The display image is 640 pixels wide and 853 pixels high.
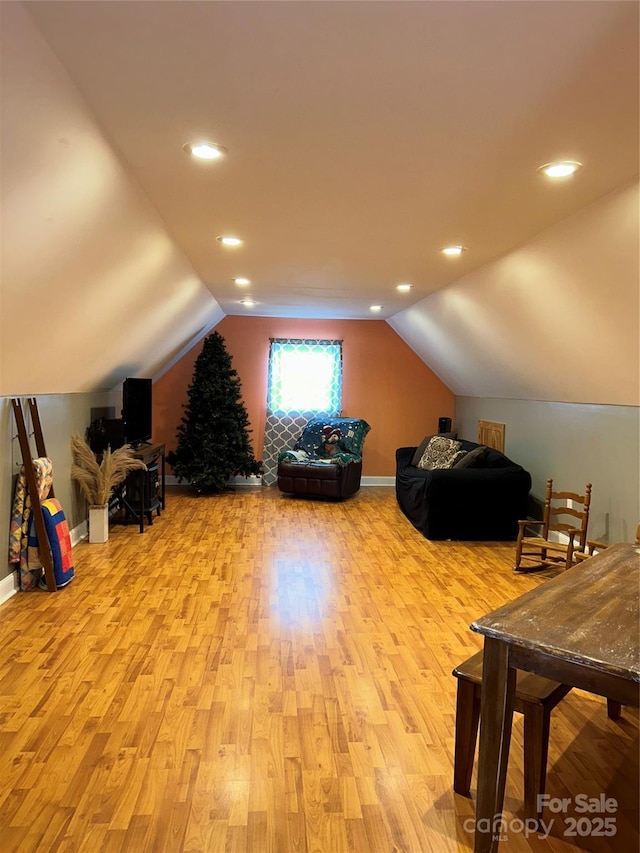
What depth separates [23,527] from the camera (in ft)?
12.6

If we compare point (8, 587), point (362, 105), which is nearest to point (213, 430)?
point (8, 587)

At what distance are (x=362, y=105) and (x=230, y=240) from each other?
2028 millimetres

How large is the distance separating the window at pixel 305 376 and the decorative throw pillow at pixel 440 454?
5.88 feet

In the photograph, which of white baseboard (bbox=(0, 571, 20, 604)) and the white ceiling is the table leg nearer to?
the white ceiling

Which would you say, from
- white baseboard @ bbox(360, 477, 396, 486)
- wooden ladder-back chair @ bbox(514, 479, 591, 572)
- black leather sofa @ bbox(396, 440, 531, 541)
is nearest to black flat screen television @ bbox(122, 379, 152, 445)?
black leather sofa @ bbox(396, 440, 531, 541)

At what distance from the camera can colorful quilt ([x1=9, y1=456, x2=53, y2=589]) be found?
150 inches

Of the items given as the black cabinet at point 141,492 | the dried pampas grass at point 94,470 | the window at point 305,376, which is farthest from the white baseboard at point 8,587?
the window at point 305,376

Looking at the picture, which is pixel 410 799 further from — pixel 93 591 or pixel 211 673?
pixel 93 591

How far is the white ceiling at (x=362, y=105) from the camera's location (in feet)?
5.00

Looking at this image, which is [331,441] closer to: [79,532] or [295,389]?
[295,389]

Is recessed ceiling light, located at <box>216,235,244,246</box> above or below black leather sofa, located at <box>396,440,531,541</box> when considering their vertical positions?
above

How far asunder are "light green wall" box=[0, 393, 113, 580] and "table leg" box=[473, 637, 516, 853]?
3247mm

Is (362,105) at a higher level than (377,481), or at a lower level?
higher

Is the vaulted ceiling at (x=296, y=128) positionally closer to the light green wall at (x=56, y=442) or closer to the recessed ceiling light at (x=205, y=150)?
the recessed ceiling light at (x=205, y=150)
